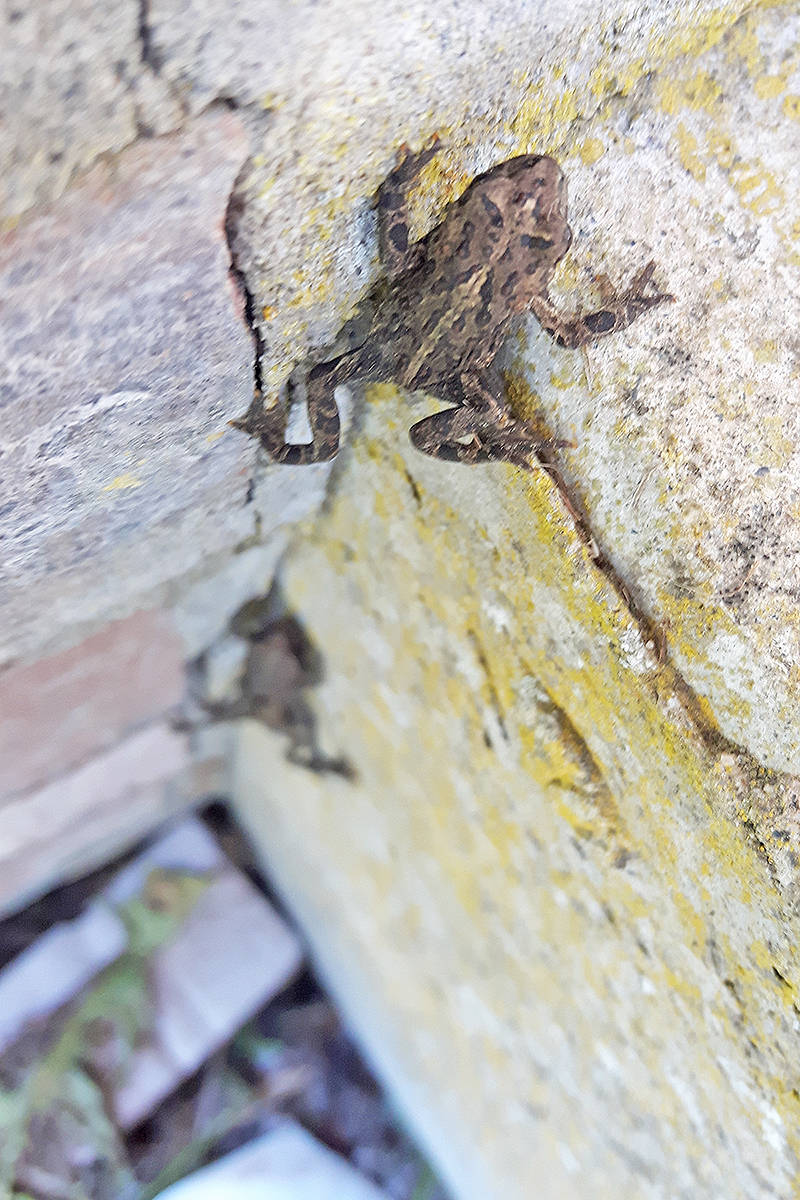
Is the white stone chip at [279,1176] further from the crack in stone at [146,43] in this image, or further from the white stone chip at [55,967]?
the crack in stone at [146,43]

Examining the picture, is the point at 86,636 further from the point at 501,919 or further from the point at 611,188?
the point at 611,188

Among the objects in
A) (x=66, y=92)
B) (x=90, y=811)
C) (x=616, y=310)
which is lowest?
(x=90, y=811)

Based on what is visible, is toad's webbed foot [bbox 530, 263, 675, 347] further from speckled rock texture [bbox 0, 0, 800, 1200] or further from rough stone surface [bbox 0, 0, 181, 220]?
rough stone surface [bbox 0, 0, 181, 220]

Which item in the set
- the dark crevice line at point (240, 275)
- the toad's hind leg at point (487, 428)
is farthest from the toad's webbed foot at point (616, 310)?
the dark crevice line at point (240, 275)

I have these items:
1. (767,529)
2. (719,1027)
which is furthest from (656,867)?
(767,529)

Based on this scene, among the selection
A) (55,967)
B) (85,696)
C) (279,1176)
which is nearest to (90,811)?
(55,967)

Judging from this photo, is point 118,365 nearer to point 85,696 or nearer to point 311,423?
point 311,423

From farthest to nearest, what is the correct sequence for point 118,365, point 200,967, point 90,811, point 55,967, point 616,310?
point 200,967, point 55,967, point 90,811, point 616,310, point 118,365

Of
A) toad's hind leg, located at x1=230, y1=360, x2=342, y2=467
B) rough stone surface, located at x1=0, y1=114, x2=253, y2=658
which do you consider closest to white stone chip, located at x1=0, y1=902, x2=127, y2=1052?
rough stone surface, located at x1=0, y1=114, x2=253, y2=658
